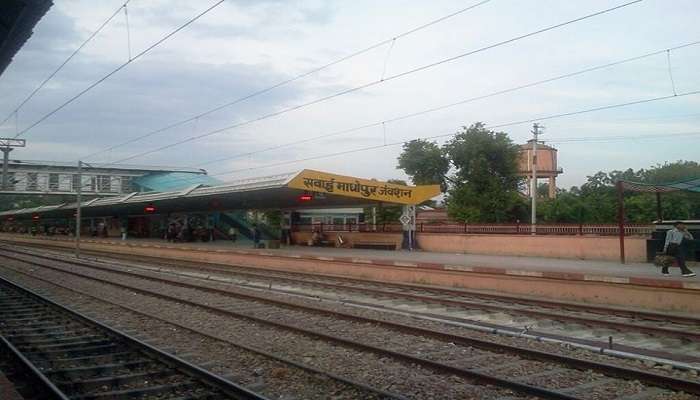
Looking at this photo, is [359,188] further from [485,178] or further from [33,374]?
[33,374]

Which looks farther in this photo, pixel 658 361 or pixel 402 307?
pixel 402 307

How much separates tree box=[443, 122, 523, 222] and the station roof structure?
126ft

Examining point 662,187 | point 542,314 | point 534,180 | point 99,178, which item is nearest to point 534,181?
point 534,180

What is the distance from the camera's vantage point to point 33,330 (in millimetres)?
11141

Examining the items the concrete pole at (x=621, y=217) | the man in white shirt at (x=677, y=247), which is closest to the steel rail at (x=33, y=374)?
the man in white shirt at (x=677, y=247)

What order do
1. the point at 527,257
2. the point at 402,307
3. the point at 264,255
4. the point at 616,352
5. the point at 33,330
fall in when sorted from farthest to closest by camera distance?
the point at 264,255
the point at 527,257
the point at 402,307
the point at 33,330
the point at 616,352

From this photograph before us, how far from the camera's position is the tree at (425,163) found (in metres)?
54.1

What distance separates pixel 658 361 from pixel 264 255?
68.5 ft

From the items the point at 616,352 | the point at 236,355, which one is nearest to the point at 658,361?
the point at 616,352

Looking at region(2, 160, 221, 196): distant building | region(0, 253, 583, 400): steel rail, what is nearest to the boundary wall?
region(0, 253, 583, 400): steel rail

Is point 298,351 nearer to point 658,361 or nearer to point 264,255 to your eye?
point 658,361

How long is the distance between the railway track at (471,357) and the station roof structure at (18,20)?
616 centimetres

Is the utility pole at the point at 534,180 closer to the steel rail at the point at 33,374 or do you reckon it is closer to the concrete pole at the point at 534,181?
the concrete pole at the point at 534,181

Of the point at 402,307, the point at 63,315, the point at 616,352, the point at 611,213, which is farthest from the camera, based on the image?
the point at 611,213
